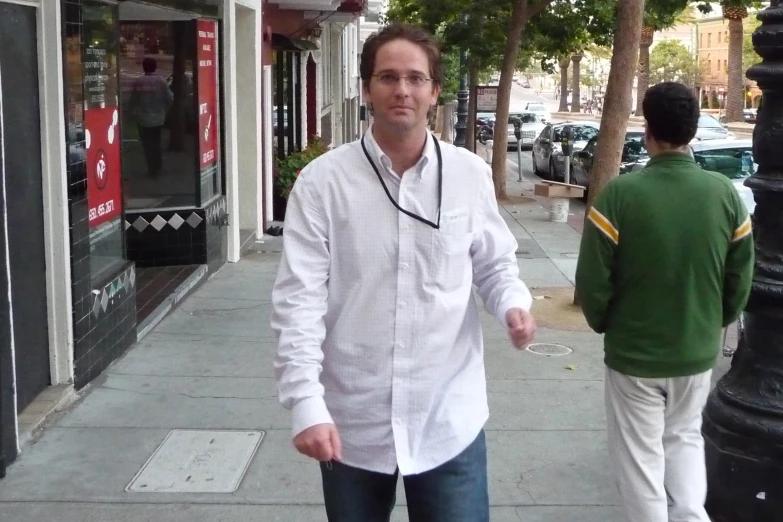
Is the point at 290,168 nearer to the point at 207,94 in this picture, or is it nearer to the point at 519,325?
the point at 207,94

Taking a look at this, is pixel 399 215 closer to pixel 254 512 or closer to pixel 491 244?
pixel 491 244

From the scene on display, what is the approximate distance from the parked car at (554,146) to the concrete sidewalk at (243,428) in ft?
54.5

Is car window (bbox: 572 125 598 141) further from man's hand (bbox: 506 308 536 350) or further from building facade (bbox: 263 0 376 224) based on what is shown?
man's hand (bbox: 506 308 536 350)

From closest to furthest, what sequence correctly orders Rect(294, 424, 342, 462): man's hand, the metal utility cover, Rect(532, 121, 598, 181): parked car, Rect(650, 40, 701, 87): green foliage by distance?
Rect(294, 424, 342, 462): man's hand, the metal utility cover, Rect(532, 121, 598, 181): parked car, Rect(650, 40, 701, 87): green foliage

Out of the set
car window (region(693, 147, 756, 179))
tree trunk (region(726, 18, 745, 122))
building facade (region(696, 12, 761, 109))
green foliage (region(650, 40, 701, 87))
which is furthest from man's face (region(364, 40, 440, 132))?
building facade (region(696, 12, 761, 109))

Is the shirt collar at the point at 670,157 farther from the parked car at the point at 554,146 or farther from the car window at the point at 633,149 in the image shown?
the parked car at the point at 554,146

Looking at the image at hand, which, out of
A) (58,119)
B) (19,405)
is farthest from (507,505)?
(58,119)

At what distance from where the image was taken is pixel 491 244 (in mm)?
2977

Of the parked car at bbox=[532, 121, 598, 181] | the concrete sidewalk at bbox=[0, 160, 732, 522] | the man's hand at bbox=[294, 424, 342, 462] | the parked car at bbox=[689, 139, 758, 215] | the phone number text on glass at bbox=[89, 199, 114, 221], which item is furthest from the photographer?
the parked car at bbox=[532, 121, 598, 181]

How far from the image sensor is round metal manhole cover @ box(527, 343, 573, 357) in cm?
781

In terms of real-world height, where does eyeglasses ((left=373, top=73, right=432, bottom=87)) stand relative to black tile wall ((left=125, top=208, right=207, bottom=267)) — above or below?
above

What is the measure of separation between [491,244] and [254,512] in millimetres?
2257

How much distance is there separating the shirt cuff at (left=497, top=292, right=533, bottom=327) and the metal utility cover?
2449 mm

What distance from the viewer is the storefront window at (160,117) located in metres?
10.1
